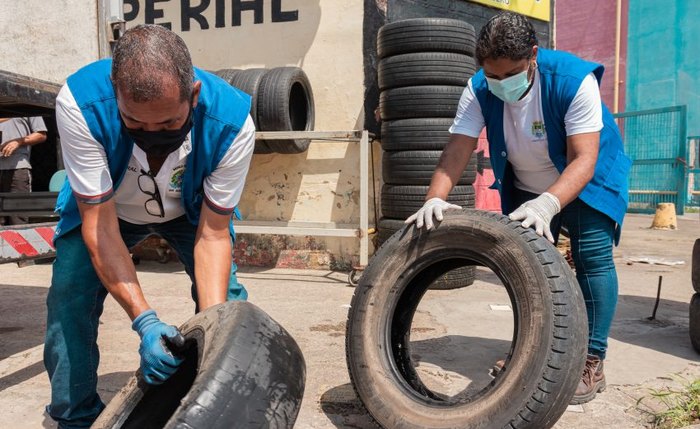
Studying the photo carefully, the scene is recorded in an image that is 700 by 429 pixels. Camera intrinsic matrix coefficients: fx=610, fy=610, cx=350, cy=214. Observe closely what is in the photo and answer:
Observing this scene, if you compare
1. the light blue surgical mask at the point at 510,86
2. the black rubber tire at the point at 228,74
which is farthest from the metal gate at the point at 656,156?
the light blue surgical mask at the point at 510,86

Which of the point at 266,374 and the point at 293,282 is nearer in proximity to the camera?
the point at 266,374

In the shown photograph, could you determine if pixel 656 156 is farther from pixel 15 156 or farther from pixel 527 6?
pixel 15 156

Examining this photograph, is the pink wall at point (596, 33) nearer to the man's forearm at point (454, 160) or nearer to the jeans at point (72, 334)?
the man's forearm at point (454, 160)

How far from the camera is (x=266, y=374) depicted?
162 cm

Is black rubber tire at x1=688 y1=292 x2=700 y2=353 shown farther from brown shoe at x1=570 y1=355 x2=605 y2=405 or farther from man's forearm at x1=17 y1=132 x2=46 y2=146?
man's forearm at x1=17 y1=132 x2=46 y2=146

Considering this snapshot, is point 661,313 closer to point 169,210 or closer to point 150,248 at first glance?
point 169,210

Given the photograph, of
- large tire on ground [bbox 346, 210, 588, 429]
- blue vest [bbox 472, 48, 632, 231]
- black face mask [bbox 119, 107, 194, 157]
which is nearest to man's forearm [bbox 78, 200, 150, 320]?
black face mask [bbox 119, 107, 194, 157]

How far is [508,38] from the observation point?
2422 millimetres

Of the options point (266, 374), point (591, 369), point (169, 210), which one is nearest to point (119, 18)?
point (169, 210)

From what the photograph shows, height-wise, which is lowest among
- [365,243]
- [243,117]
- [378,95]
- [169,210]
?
[365,243]

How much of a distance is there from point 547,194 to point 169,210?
57.2 inches

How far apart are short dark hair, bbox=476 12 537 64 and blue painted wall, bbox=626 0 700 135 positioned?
15.6 meters

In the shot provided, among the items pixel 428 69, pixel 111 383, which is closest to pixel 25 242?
pixel 111 383

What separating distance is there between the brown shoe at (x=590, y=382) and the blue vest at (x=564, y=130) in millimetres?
641
